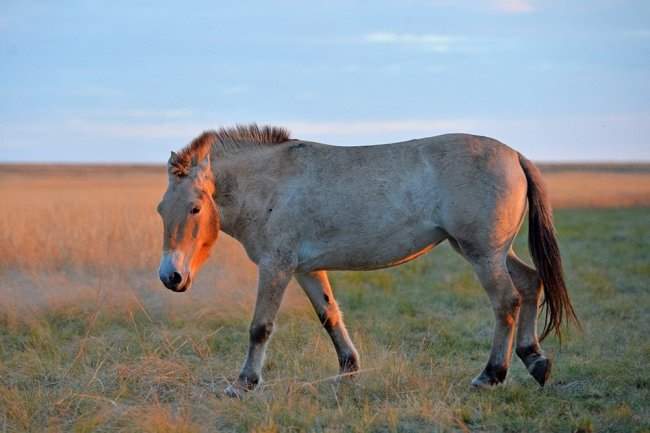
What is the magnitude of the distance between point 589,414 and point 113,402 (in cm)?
325

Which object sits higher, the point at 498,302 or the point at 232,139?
the point at 232,139

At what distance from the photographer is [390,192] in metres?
5.54

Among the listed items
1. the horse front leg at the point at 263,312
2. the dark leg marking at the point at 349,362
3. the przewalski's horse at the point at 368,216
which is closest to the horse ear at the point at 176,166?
the przewalski's horse at the point at 368,216

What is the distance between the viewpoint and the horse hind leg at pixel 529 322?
559cm

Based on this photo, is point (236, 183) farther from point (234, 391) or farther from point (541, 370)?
point (541, 370)

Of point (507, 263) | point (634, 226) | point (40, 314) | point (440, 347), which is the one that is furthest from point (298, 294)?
point (634, 226)

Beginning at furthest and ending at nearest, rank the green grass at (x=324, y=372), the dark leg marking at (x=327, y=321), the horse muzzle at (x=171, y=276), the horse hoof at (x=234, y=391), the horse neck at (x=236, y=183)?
the dark leg marking at (x=327, y=321) → the horse neck at (x=236, y=183) → the horse hoof at (x=234, y=391) → the horse muzzle at (x=171, y=276) → the green grass at (x=324, y=372)

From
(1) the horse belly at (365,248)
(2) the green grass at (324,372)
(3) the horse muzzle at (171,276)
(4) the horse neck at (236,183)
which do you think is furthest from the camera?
(4) the horse neck at (236,183)

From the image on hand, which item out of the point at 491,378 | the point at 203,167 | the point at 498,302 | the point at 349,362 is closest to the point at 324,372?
the point at 349,362

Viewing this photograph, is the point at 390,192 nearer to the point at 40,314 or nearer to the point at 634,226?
the point at 40,314

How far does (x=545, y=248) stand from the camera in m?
5.75

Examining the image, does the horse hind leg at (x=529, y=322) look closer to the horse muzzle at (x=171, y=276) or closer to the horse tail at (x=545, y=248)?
the horse tail at (x=545, y=248)

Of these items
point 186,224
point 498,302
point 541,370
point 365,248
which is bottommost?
point 541,370

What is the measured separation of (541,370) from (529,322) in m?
0.38
